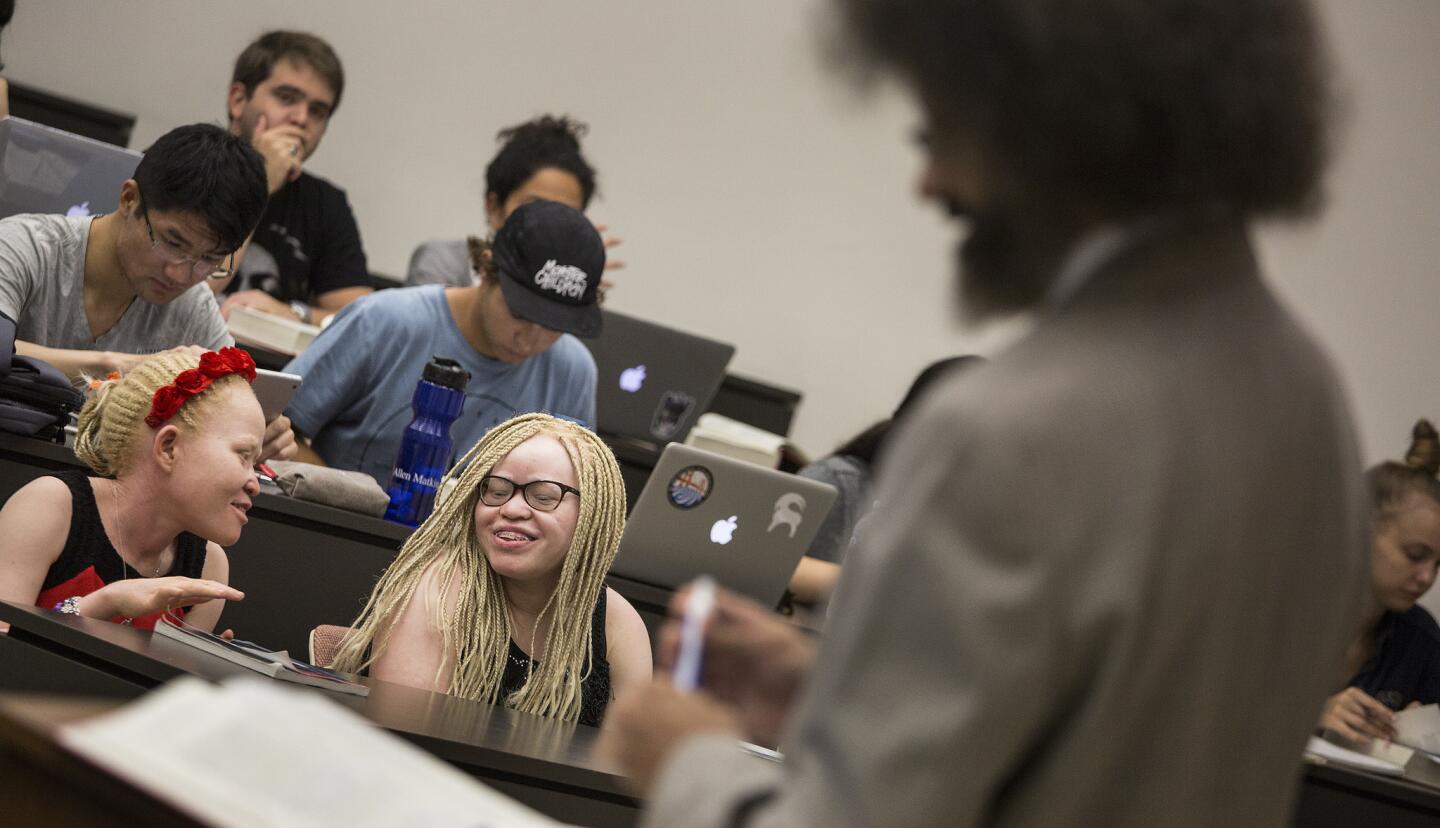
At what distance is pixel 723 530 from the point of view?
10.8 ft

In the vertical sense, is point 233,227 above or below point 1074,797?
above

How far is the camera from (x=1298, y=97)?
0.83 metres

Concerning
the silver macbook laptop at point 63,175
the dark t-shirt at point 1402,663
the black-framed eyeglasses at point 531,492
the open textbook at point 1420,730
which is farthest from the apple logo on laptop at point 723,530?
the dark t-shirt at point 1402,663

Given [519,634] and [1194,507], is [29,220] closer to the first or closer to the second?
[519,634]

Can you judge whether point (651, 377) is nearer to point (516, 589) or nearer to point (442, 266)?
point (442, 266)

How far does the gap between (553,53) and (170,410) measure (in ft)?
12.2

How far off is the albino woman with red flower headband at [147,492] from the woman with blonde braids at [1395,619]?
284cm

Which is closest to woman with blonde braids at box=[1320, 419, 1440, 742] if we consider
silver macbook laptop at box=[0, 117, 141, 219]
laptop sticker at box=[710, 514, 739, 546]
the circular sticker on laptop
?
laptop sticker at box=[710, 514, 739, 546]

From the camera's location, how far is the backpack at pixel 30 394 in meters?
2.59

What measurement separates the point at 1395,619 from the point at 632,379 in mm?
2191

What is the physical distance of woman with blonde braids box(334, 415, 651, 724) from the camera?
8.13ft

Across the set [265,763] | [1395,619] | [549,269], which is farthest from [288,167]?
[265,763]

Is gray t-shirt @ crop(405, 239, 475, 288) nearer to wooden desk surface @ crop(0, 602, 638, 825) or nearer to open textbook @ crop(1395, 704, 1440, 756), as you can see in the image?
wooden desk surface @ crop(0, 602, 638, 825)

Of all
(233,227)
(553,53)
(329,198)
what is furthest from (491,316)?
(553,53)
